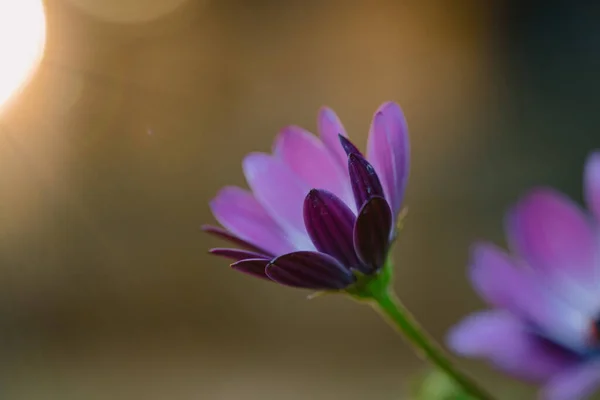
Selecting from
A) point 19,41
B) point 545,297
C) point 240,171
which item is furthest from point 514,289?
point 240,171

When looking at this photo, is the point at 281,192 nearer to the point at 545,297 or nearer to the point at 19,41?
the point at 545,297

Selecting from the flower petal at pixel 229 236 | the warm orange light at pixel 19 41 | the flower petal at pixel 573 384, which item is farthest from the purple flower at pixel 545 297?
the warm orange light at pixel 19 41

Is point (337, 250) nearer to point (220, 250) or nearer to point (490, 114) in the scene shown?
point (220, 250)

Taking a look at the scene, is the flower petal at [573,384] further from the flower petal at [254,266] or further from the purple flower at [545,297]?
the flower petal at [254,266]

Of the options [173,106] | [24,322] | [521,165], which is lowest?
[521,165]

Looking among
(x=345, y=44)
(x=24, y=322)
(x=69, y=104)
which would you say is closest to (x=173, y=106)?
(x=69, y=104)

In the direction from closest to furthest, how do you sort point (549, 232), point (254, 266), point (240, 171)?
1. point (254, 266)
2. point (549, 232)
3. point (240, 171)
